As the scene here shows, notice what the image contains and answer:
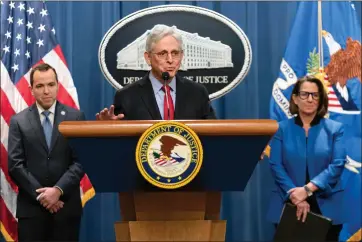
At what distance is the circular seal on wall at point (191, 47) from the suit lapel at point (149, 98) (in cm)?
189

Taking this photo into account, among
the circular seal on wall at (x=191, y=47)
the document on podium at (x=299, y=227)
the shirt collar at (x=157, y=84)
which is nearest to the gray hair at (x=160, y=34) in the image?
the shirt collar at (x=157, y=84)

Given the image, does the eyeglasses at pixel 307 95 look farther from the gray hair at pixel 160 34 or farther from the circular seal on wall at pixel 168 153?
the circular seal on wall at pixel 168 153

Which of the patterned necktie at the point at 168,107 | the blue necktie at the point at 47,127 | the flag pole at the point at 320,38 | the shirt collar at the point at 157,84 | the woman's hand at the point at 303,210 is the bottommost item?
the woman's hand at the point at 303,210

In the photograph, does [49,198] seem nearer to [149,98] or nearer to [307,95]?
[149,98]

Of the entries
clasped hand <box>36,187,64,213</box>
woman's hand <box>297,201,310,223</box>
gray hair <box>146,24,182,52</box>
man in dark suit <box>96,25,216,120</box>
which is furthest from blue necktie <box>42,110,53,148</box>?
woman's hand <box>297,201,310,223</box>

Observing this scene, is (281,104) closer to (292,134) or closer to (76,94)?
(292,134)

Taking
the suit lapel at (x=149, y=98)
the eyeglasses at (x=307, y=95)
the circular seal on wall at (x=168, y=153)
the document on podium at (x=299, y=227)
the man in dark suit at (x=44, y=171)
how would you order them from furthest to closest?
the eyeglasses at (x=307, y=95) → the man in dark suit at (x=44, y=171) → the document on podium at (x=299, y=227) → the suit lapel at (x=149, y=98) → the circular seal on wall at (x=168, y=153)

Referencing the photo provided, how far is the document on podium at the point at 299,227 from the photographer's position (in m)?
2.82

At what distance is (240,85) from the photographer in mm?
3934

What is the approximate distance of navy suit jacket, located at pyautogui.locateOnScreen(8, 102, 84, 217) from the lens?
2947mm

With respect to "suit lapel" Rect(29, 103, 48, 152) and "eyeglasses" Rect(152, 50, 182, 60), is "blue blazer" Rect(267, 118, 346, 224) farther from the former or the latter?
"eyeglasses" Rect(152, 50, 182, 60)

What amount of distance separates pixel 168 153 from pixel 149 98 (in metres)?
0.59

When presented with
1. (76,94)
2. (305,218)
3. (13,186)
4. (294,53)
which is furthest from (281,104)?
(13,186)

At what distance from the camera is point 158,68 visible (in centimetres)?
192
